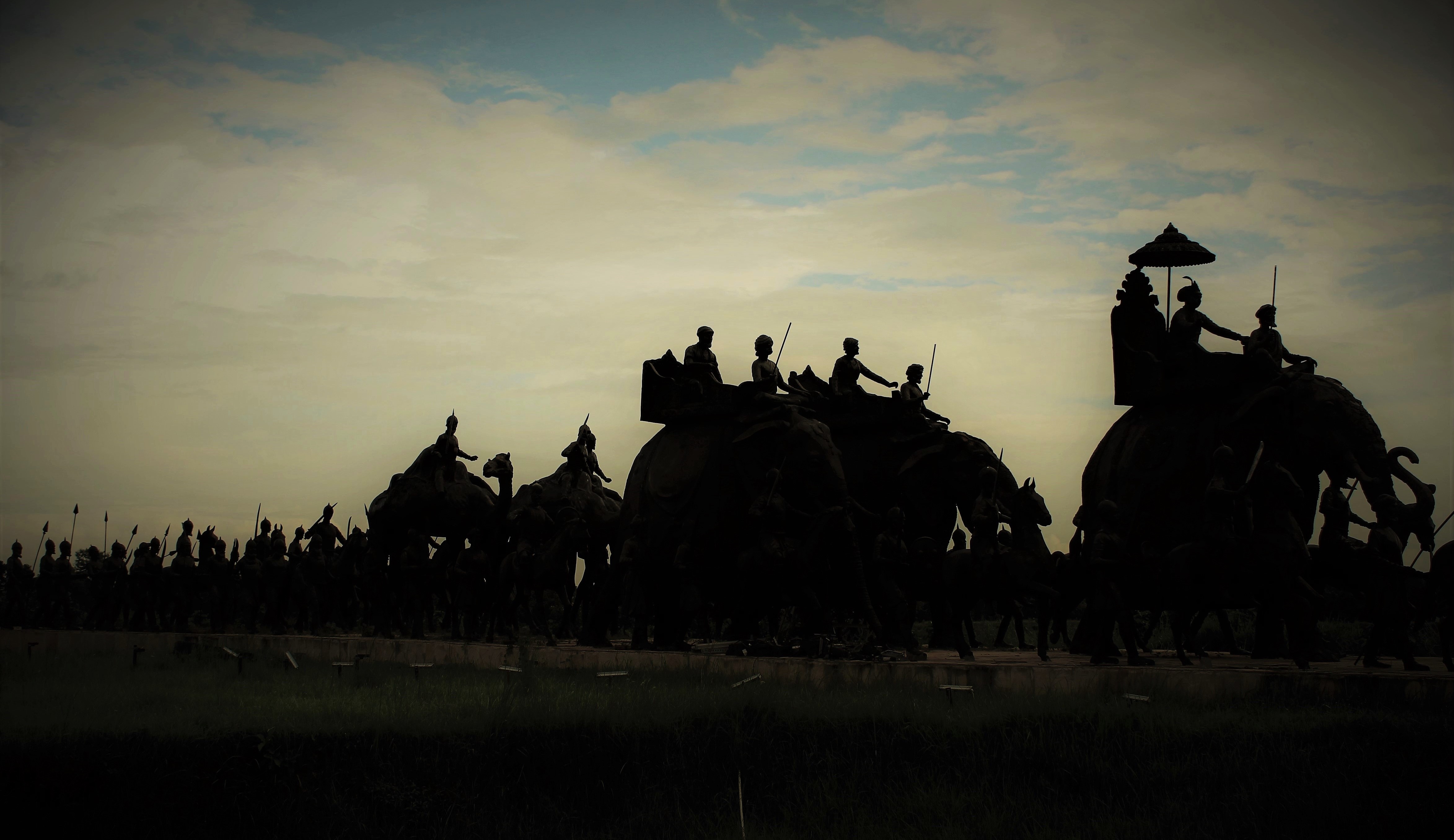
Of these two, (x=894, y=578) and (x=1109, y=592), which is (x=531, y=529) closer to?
(x=894, y=578)

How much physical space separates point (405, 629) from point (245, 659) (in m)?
6.87

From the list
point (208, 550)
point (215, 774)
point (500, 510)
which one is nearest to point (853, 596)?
point (500, 510)

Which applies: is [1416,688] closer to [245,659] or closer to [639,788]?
[639,788]

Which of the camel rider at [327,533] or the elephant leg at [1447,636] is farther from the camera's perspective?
the camel rider at [327,533]

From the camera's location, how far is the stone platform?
11.3 m

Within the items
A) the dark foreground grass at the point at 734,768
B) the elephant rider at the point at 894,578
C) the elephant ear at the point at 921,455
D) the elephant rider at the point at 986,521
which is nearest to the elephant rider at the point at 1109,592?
the elephant rider at the point at 986,521

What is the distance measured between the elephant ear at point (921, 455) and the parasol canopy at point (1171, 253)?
383 cm

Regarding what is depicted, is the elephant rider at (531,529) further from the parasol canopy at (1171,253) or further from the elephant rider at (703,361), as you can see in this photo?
the parasol canopy at (1171,253)

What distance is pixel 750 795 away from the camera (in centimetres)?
1092

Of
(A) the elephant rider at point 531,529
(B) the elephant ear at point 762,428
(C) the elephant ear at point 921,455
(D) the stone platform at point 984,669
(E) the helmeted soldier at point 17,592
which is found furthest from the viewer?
(E) the helmeted soldier at point 17,592

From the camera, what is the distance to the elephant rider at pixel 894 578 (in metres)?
16.3

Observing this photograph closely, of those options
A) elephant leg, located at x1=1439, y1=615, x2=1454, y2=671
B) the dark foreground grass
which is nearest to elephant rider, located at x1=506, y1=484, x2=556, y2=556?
the dark foreground grass

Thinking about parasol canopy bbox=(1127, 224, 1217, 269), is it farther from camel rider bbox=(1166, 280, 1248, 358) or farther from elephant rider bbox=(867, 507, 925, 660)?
elephant rider bbox=(867, 507, 925, 660)

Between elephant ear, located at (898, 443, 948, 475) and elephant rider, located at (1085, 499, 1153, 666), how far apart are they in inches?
168
